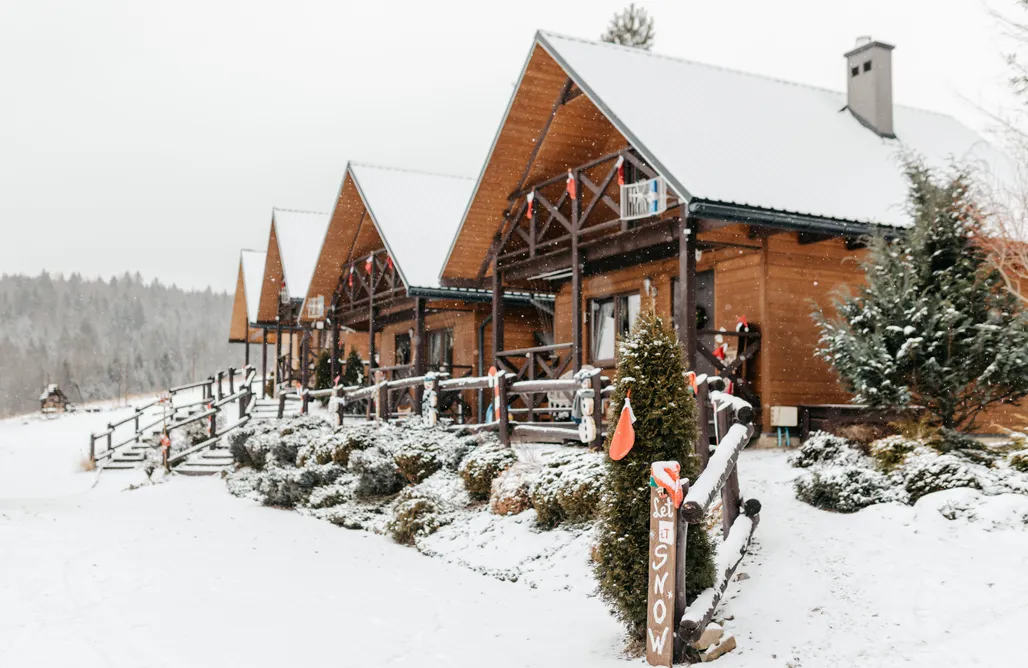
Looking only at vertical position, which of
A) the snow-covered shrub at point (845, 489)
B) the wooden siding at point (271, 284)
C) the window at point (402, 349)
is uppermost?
the wooden siding at point (271, 284)

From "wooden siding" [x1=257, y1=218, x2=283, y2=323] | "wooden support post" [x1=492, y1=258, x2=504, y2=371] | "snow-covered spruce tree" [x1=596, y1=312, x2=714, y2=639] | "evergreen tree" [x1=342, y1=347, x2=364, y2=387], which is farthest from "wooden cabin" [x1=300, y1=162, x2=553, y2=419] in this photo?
"snow-covered spruce tree" [x1=596, y1=312, x2=714, y2=639]

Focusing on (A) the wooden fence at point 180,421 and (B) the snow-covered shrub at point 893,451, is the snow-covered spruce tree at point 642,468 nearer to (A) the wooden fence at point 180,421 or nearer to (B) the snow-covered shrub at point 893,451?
(B) the snow-covered shrub at point 893,451

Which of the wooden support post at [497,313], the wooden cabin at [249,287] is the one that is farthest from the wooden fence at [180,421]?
the wooden support post at [497,313]

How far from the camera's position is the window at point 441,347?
27.0m

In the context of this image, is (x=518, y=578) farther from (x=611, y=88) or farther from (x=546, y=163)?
(x=546, y=163)

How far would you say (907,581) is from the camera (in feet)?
25.2

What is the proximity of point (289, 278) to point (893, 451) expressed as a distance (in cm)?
2558

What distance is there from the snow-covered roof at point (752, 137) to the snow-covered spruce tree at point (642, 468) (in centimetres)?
495

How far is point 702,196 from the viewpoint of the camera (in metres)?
12.4

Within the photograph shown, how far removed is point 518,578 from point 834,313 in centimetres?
795

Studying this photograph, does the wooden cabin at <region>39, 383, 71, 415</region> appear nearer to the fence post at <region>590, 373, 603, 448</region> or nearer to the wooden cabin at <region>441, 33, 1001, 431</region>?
the wooden cabin at <region>441, 33, 1001, 431</region>

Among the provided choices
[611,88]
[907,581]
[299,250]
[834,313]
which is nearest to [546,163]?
[611,88]

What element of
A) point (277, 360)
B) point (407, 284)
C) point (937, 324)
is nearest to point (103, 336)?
point (277, 360)

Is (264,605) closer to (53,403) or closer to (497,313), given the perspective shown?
(497,313)
